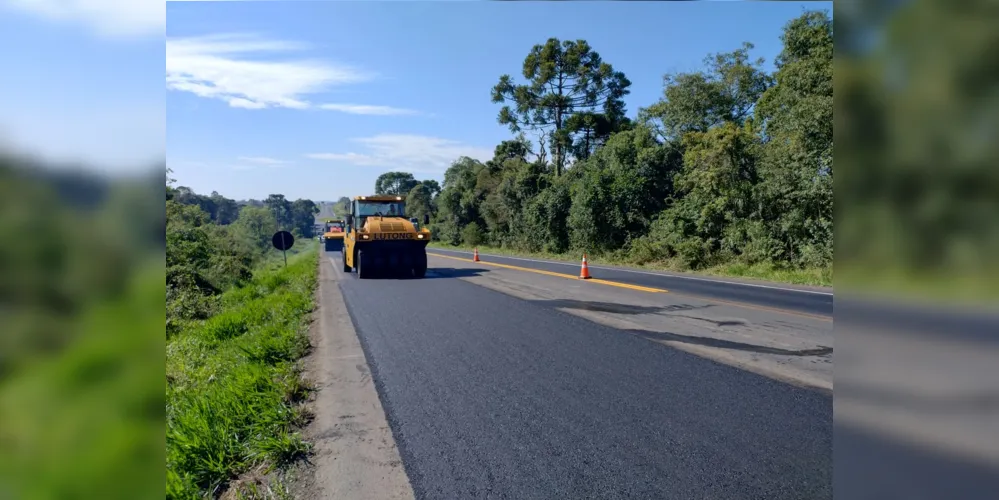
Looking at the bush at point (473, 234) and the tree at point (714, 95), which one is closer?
the tree at point (714, 95)

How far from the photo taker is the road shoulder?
12.5 feet

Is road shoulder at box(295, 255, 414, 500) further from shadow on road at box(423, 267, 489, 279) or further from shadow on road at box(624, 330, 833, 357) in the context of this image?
shadow on road at box(423, 267, 489, 279)

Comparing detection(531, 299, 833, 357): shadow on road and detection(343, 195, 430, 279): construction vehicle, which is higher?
detection(343, 195, 430, 279): construction vehicle

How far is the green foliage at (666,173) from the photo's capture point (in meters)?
19.7

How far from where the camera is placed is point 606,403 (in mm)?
5281

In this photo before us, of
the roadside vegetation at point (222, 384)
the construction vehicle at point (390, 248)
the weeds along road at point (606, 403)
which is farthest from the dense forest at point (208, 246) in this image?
the construction vehicle at point (390, 248)

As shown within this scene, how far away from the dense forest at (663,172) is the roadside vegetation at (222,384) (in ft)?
27.6

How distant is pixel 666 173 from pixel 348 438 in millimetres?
26721

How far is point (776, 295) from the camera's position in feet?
44.0

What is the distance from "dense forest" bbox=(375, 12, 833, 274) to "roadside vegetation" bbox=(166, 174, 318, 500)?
8.41m

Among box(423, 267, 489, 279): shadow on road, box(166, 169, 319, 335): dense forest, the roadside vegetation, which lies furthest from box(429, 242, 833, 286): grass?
box(166, 169, 319, 335): dense forest
